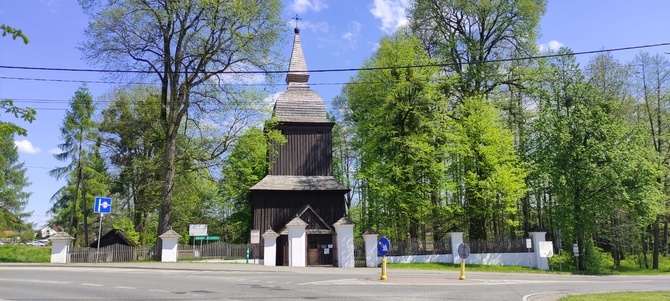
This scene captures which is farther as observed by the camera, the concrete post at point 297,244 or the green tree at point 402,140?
the green tree at point 402,140

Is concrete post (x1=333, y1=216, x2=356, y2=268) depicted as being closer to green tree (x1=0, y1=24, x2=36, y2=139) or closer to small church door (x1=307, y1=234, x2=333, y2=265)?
small church door (x1=307, y1=234, x2=333, y2=265)

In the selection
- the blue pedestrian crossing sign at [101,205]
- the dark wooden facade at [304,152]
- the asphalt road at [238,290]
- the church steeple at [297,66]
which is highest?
the church steeple at [297,66]

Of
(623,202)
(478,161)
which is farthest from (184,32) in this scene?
(623,202)

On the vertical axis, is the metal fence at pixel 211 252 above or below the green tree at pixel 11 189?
below

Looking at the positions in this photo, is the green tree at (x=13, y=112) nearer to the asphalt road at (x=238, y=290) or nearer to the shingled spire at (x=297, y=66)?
the asphalt road at (x=238, y=290)

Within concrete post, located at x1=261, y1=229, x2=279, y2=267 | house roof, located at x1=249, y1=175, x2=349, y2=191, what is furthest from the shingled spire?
concrete post, located at x1=261, y1=229, x2=279, y2=267

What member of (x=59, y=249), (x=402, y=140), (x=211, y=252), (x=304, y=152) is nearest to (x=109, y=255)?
(x=59, y=249)

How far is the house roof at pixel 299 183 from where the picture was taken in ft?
109

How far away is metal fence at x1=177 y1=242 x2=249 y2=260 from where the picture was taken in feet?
95.2

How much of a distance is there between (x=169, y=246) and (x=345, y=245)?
9.64 metres

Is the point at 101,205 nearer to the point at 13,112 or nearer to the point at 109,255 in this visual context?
the point at 109,255

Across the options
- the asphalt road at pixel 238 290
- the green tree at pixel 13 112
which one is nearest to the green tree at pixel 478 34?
the asphalt road at pixel 238 290

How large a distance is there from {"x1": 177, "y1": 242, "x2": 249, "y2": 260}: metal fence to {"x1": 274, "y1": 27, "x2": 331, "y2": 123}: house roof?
9643 millimetres

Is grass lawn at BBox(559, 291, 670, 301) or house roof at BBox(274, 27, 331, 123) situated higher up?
house roof at BBox(274, 27, 331, 123)
